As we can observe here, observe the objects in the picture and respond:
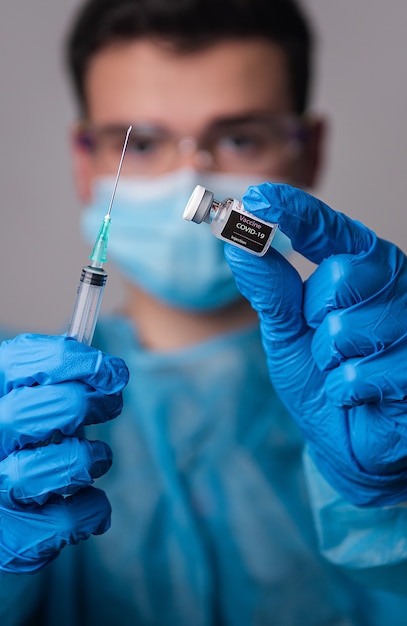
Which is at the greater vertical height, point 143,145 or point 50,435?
point 143,145

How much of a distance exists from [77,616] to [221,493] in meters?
0.44

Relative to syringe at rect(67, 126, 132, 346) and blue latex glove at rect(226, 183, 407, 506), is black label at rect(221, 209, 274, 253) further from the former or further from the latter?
syringe at rect(67, 126, 132, 346)

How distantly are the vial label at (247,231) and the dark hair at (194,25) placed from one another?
36.2 inches

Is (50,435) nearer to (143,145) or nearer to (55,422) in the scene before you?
(55,422)

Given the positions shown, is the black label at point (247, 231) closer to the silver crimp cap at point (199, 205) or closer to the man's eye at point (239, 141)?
the silver crimp cap at point (199, 205)

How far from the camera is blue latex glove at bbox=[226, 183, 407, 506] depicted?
108 cm

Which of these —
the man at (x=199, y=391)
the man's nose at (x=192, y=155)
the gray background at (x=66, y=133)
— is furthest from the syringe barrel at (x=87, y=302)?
the gray background at (x=66, y=133)

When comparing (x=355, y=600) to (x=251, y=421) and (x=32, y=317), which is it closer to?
(x=251, y=421)

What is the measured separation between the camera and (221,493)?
1.72 m

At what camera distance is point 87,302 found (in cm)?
110

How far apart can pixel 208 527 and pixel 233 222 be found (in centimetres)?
92

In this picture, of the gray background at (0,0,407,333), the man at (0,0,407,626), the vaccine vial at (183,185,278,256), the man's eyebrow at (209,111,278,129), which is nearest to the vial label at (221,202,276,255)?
the vaccine vial at (183,185,278,256)

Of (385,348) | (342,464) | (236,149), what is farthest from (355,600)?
(236,149)

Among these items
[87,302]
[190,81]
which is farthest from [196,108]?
[87,302]
